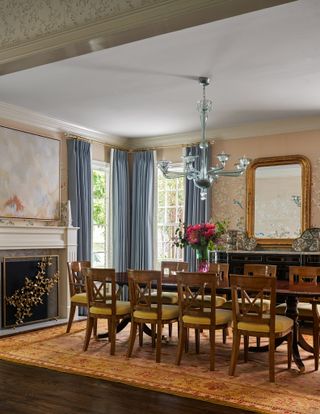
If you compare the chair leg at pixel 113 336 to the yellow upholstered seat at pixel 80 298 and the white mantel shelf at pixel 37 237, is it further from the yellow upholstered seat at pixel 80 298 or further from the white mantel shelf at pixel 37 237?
the white mantel shelf at pixel 37 237

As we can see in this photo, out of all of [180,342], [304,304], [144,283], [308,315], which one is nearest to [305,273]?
[304,304]

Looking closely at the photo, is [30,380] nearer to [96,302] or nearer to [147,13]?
[96,302]

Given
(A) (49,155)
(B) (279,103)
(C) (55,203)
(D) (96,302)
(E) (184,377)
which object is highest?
(B) (279,103)

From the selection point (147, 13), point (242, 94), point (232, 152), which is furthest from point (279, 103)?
point (147, 13)

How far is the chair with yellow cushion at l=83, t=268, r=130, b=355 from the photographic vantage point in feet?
18.2

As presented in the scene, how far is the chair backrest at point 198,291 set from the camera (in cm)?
495

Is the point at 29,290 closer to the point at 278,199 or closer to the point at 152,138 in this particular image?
the point at 152,138

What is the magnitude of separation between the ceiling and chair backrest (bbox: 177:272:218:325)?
2.15 metres

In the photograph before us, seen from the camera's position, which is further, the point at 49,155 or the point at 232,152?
the point at 232,152

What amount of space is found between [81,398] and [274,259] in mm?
4094

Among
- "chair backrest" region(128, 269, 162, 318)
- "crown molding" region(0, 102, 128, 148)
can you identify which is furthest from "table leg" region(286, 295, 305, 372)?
"crown molding" region(0, 102, 128, 148)

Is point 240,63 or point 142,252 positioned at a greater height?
point 240,63

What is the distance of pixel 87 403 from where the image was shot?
13.1 ft

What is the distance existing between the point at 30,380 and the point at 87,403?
0.87 metres
